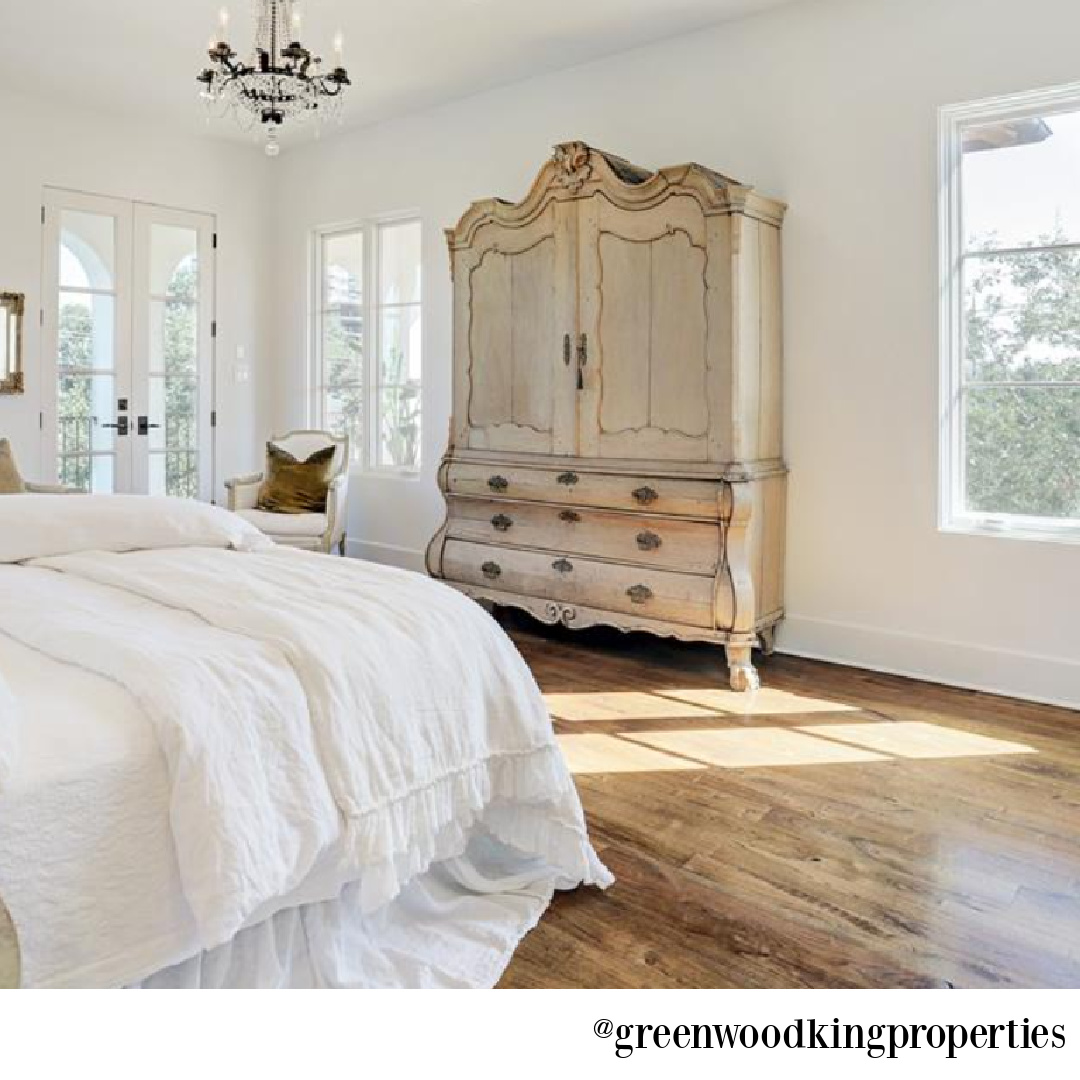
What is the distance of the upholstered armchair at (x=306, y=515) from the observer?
209 inches

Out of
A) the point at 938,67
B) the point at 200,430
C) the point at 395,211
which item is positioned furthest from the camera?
the point at 200,430

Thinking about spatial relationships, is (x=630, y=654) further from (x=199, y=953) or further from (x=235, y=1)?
(x=235, y=1)

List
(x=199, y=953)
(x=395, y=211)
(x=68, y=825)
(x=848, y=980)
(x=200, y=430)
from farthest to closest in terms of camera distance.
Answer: (x=200, y=430) < (x=395, y=211) < (x=848, y=980) < (x=199, y=953) < (x=68, y=825)

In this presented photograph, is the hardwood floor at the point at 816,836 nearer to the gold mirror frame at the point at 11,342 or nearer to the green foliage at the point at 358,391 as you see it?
the green foliage at the point at 358,391

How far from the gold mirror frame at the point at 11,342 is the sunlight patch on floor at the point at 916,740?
14.9ft

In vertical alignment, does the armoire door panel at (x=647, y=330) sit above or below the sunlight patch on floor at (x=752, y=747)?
above

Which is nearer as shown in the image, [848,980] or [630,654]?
[848,980]

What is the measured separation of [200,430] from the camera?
6.25 m

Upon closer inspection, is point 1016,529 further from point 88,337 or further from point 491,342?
point 88,337

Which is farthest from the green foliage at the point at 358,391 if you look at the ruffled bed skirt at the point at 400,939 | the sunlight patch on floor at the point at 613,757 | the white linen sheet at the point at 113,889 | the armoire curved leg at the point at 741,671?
the white linen sheet at the point at 113,889

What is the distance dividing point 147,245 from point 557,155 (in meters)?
3.00

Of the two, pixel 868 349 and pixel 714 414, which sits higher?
pixel 868 349

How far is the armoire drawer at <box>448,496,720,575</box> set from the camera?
3773 mm
